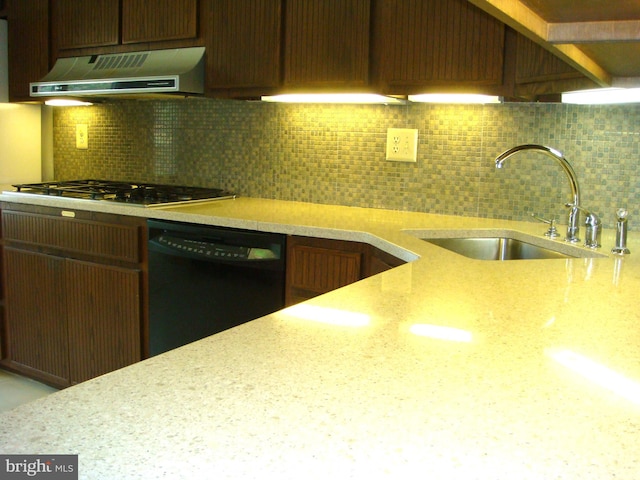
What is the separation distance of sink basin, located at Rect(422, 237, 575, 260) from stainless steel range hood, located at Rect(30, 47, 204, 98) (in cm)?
130

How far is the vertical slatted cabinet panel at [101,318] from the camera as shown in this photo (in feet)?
9.52

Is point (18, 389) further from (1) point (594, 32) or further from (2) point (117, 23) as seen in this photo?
(1) point (594, 32)

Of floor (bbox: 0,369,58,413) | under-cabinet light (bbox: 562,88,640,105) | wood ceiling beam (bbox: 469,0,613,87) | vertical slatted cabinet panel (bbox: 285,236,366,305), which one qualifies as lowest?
floor (bbox: 0,369,58,413)

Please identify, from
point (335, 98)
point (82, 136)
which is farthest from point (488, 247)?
point (82, 136)

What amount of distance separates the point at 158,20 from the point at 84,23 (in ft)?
1.65

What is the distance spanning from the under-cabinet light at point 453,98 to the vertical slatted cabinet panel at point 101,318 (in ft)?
4.52

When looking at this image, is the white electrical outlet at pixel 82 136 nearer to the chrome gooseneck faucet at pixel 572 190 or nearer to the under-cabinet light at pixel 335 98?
the under-cabinet light at pixel 335 98

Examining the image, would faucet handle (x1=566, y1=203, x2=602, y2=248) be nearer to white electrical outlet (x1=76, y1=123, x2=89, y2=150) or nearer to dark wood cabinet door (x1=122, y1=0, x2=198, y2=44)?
dark wood cabinet door (x1=122, y1=0, x2=198, y2=44)

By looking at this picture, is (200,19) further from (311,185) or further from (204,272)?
(204,272)

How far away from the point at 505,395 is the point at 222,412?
1.19ft

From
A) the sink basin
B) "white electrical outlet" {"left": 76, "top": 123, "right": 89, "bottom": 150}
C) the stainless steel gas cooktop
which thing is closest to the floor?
the stainless steel gas cooktop

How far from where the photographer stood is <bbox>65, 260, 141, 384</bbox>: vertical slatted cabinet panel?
290cm

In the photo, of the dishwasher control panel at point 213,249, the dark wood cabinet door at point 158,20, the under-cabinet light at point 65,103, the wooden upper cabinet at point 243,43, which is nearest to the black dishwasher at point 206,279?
the dishwasher control panel at point 213,249

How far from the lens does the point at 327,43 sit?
2.68 m
